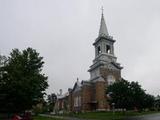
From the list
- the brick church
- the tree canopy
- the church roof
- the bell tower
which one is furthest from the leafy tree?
the church roof

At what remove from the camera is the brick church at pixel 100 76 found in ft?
219

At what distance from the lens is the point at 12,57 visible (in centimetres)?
4672

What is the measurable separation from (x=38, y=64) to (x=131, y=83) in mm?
18221

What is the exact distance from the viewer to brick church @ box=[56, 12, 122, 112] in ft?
219

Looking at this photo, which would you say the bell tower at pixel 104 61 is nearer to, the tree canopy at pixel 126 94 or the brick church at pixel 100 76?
the brick church at pixel 100 76

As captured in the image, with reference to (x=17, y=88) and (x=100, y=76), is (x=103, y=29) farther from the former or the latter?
(x=17, y=88)

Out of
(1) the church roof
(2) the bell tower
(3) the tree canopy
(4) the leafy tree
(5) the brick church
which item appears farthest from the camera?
(1) the church roof

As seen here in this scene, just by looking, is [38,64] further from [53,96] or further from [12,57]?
[53,96]

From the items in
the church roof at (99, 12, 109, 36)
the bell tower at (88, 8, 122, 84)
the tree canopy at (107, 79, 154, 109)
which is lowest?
the tree canopy at (107, 79, 154, 109)

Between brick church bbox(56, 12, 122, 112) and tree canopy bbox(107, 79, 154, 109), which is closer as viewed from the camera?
tree canopy bbox(107, 79, 154, 109)

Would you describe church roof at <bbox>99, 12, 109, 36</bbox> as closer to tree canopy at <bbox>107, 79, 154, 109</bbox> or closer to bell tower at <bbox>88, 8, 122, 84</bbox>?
bell tower at <bbox>88, 8, 122, 84</bbox>

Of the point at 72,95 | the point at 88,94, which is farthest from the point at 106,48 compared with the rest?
the point at 72,95

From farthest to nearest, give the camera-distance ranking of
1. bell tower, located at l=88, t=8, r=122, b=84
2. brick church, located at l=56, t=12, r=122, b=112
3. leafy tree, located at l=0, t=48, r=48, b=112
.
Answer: bell tower, located at l=88, t=8, r=122, b=84, brick church, located at l=56, t=12, r=122, b=112, leafy tree, located at l=0, t=48, r=48, b=112

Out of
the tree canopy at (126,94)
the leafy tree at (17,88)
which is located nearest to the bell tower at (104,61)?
the tree canopy at (126,94)
